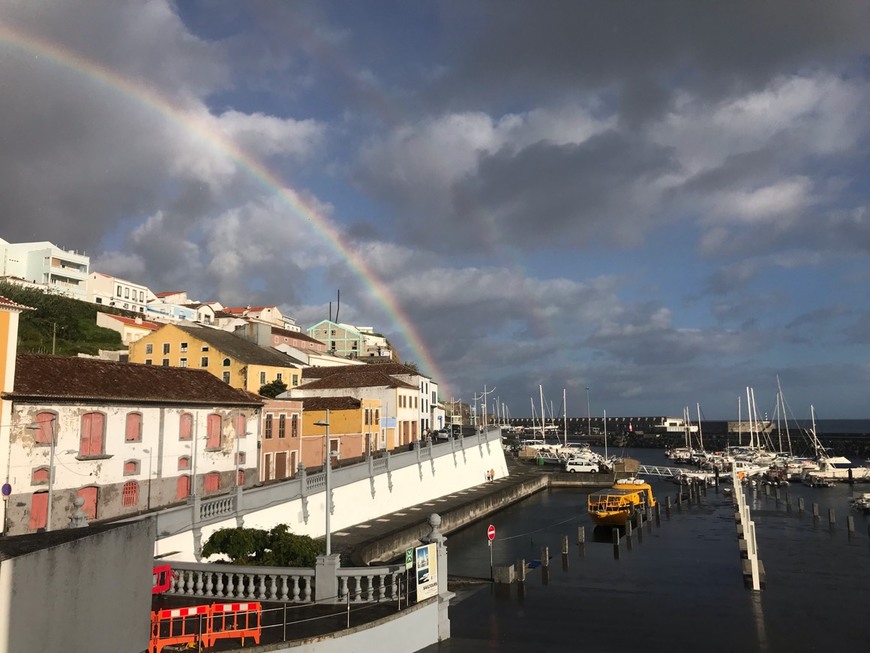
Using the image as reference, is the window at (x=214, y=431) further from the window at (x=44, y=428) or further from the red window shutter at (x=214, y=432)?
the window at (x=44, y=428)

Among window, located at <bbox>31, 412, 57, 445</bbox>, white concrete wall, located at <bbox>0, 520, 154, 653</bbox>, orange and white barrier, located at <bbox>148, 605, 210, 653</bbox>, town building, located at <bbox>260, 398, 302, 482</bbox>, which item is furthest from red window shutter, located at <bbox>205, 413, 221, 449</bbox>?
white concrete wall, located at <bbox>0, 520, 154, 653</bbox>

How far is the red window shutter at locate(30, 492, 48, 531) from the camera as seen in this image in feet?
108

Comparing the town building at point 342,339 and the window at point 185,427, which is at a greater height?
the town building at point 342,339

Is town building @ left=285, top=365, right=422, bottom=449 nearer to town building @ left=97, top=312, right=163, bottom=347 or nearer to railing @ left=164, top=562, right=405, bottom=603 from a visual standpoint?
town building @ left=97, top=312, right=163, bottom=347

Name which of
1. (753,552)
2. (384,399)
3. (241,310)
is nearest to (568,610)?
(753,552)

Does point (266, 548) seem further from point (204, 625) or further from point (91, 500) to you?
point (91, 500)

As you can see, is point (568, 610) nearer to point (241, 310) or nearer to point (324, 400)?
point (324, 400)

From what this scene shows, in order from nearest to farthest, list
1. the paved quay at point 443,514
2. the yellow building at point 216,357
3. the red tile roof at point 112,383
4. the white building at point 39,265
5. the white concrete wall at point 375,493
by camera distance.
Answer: the white concrete wall at point 375,493
the red tile roof at point 112,383
the paved quay at point 443,514
the yellow building at point 216,357
the white building at point 39,265

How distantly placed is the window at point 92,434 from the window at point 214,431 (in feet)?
25.0

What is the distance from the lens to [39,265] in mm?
113125

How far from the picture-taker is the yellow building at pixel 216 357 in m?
64.5

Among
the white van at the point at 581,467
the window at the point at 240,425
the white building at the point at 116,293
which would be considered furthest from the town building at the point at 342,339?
the window at the point at 240,425

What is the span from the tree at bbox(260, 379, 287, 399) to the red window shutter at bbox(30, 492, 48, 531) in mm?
29960

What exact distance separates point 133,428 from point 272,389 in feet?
85.5
